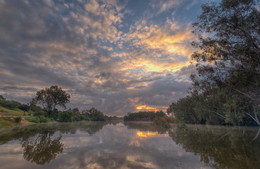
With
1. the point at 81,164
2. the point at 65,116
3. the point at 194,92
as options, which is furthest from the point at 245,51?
the point at 65,116

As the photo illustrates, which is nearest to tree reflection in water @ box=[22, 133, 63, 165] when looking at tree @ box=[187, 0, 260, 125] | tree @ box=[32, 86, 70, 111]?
tree @ box=[187, 0, 260, 125]

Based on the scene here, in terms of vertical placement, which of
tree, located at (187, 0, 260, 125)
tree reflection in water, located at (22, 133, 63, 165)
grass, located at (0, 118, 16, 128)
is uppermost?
tree, located at (187, 0, 260, 125)

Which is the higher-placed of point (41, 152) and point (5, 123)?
point (5, 123)

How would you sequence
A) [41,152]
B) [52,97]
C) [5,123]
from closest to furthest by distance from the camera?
[41,152] < [5,123] < [52,97]

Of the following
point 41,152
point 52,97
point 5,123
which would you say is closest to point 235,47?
point 41,152

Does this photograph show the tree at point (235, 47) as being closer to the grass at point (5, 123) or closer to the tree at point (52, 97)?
the grass at point (5, 123)

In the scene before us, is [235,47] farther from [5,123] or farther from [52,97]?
[52,97]

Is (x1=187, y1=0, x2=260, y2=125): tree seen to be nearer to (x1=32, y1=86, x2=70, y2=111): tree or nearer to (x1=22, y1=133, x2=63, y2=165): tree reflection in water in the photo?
(x1=22, y1=133, x2=63, y2=165): tree reflection in water

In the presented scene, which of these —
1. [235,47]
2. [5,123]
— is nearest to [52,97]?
[5,123]

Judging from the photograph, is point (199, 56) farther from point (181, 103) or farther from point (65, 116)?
point (65, 116)

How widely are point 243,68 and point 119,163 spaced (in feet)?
55.7

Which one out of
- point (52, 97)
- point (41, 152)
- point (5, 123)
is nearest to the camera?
point (41, 152)

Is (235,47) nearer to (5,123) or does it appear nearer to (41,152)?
(41,152)

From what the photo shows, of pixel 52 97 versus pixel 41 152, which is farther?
pixel 52 97
